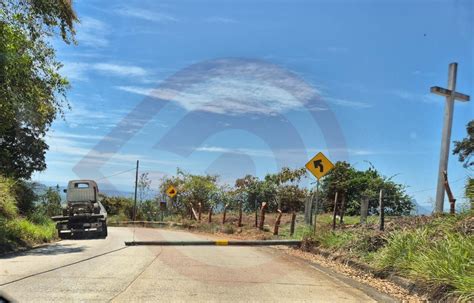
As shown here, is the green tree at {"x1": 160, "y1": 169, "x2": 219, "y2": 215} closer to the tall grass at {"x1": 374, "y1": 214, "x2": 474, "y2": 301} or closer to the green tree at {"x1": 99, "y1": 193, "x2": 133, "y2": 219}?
the green tree at {"x1": 99, "y1": 193, "x2": 133, "y2": 219}

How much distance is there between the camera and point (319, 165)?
17.7m

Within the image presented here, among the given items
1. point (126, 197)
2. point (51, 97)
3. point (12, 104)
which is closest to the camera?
point (12, 104)

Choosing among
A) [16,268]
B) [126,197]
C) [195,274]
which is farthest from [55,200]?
[195,274]

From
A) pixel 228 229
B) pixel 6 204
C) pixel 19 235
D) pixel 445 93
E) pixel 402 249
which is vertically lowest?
pixel 228 229

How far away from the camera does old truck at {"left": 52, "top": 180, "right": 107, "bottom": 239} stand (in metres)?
25.8

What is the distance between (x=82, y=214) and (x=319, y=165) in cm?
1426

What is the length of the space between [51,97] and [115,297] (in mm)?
11682

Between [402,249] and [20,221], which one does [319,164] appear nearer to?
[402,249]

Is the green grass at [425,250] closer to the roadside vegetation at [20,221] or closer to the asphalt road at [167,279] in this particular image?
the asphalt road at [167,279]

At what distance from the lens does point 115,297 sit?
7.96 metres

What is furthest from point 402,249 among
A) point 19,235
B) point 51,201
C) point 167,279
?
point 51,201

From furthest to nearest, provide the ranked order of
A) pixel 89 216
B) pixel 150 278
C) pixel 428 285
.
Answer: pixel 89 216
pixel 150 278
pixel 428 285

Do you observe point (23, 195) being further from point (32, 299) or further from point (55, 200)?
point (32, 299)

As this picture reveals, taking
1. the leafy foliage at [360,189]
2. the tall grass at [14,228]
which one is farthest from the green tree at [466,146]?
the tall grass at [14,228]
